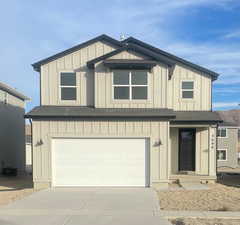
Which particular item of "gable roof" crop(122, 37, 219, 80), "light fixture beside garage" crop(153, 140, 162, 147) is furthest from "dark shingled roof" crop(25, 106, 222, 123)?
"gable roof" crop(122, 37, 219, 80)

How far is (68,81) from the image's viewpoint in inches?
611

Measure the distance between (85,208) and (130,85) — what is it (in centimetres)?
692

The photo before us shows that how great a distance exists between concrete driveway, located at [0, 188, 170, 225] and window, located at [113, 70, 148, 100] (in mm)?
4505

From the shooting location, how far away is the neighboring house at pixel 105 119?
14227 millimetres

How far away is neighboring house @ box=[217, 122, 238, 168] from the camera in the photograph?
3678 cm

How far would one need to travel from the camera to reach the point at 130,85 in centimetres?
1490

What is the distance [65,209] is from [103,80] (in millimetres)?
7071

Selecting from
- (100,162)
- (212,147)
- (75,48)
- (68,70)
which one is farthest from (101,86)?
(212,147)

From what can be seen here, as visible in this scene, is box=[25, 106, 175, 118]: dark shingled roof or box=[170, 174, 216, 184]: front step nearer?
box=[25, 106, 175, 118]: dark shingled roof

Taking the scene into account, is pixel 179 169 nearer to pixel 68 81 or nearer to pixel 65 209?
pixel 68 81

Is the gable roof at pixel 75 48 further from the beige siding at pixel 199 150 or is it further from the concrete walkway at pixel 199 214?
the concrete walkway at pixel 199 214

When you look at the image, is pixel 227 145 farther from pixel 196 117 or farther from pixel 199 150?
pixel 196 117

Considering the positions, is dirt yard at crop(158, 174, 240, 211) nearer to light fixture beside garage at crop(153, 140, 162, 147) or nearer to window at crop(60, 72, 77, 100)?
light fixture beside garage at crop(153, 140, 162, 147)

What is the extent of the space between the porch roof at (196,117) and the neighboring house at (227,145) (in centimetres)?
2116
